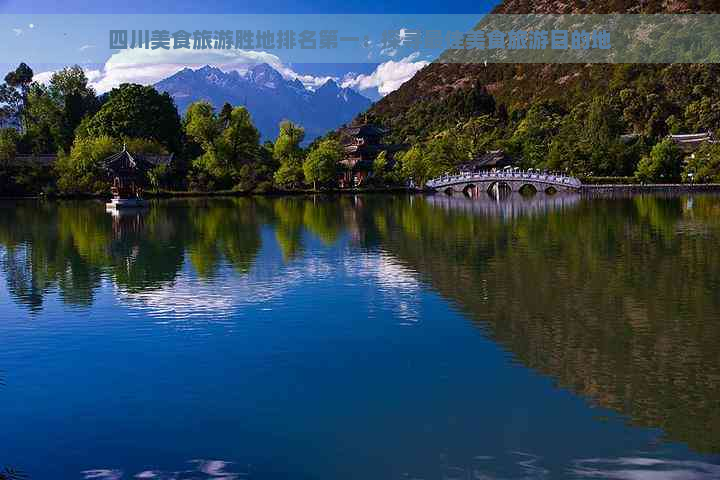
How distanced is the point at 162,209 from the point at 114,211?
3242mm

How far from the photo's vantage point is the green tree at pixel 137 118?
245 feet

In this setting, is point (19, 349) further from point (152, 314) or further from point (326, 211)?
point (326, 211)

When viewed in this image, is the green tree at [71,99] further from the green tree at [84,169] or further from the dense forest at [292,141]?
the green tree at [84,169]

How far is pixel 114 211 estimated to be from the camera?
158 feet

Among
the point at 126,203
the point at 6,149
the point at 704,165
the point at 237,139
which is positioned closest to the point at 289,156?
the point at 237,139

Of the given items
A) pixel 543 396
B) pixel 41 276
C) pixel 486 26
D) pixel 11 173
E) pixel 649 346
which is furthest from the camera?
pixel 486 26

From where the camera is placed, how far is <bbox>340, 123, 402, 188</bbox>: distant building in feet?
274

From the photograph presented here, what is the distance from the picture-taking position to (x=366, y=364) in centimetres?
1095

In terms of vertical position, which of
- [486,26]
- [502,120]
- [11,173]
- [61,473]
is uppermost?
[486,26]

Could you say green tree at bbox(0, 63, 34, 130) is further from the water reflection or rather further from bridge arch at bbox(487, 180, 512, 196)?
the water reflection

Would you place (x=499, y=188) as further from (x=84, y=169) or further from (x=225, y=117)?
(x=84, y=169)

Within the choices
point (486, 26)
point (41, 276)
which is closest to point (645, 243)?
point (41, 276)

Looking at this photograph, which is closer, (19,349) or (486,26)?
Answer: (19,349)

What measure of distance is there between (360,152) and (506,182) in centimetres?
2155
